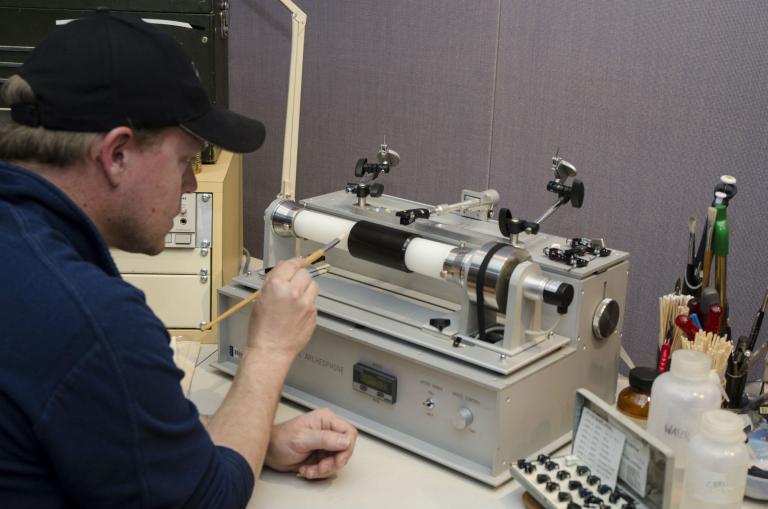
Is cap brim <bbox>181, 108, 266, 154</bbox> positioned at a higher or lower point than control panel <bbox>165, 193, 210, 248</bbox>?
higher

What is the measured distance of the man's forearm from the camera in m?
1.29

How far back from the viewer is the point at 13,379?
95 cm

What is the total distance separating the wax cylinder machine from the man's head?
0.48 metres

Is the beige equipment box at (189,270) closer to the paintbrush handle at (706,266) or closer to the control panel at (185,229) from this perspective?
the control panel at (185,229)

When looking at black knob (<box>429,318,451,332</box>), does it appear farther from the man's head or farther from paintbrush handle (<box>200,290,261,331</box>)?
the man's head

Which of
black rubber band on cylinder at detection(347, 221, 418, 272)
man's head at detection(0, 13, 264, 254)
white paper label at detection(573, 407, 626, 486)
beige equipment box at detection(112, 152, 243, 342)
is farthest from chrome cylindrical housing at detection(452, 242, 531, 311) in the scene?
beige equipment box at detection(112, 152, 243, 342)

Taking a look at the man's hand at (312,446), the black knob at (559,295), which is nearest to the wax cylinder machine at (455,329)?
the black knob at (559,295)

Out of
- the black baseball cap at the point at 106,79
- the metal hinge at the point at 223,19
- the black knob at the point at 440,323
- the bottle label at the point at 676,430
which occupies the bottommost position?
the bottle label at the point at 676,430

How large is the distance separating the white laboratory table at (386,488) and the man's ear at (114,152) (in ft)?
1.71

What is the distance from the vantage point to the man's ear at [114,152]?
3.57ft

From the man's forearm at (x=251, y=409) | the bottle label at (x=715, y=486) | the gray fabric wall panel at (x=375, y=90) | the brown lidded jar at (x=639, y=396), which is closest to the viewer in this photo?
the bottle label at (x=715, y=486)

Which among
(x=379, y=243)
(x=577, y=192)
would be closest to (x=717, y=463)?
(x=577, y=192)

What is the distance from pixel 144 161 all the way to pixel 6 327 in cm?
27

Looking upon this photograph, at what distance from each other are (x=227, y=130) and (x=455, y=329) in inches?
19.8
